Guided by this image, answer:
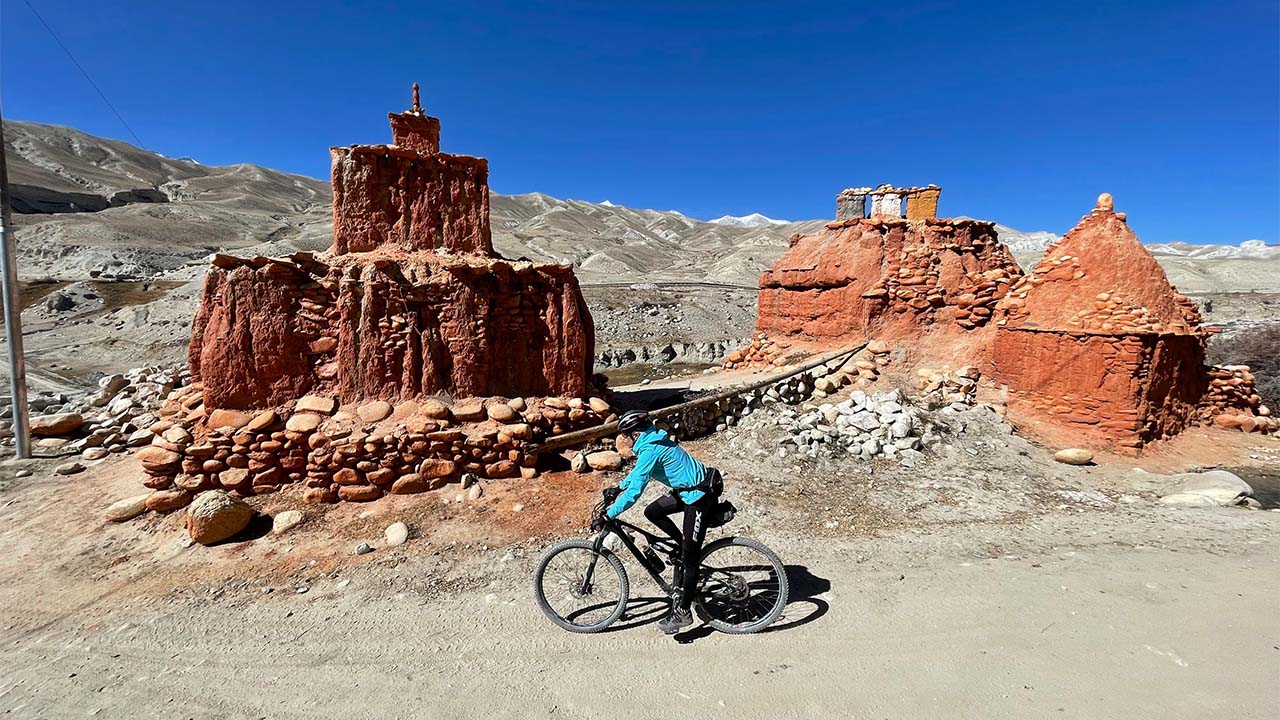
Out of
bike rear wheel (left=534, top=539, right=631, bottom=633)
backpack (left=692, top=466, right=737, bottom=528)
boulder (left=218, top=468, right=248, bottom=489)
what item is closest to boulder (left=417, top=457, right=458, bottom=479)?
boulder (left=218, top=468, right=248, bottom=489)


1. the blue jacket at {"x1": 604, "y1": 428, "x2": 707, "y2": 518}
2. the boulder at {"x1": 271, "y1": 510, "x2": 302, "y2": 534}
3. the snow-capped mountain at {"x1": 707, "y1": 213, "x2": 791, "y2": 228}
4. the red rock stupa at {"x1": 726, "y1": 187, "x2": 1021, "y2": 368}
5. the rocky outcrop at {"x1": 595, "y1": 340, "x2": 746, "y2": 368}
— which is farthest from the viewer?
the snow-capped mountain at {"x1": 707, "y1": 213, "x2": 791, "y2": 228}

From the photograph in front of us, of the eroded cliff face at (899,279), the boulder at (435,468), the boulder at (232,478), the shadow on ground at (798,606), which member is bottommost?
the shadow on ground at (798,606)

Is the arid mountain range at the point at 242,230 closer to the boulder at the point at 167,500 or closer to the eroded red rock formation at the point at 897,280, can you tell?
the eroded red rock formation at the point at 897,280

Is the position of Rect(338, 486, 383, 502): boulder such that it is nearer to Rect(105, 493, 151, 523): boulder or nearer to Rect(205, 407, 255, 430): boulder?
Rect(205, 407, 255, 430): boulder

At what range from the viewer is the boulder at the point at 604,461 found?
27.1 feet

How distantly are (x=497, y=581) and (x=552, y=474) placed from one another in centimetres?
268

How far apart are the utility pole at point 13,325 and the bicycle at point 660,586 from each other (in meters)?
10.6

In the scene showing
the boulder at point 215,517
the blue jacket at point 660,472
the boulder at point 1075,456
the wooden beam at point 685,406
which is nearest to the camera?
the blue jacket at point 660,472

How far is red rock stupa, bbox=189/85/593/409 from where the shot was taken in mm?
7340

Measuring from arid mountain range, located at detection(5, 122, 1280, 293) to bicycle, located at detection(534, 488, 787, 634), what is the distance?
150 ft

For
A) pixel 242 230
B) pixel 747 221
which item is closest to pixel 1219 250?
pixel 747 221

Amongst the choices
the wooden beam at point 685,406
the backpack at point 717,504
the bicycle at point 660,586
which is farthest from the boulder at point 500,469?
the backpack at point 717,504

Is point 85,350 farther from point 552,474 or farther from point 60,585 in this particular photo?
point 552,474

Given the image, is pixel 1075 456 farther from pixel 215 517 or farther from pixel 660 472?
pixel 215 517
